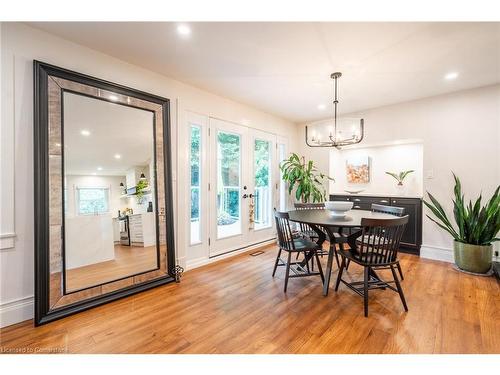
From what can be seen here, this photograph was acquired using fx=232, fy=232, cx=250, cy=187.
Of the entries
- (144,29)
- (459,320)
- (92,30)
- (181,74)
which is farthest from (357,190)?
(92,30)

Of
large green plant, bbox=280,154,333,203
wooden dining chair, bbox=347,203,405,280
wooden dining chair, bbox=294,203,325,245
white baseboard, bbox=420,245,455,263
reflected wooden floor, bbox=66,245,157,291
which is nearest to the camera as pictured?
reflected wooden floor, bbox=66,245,157,291

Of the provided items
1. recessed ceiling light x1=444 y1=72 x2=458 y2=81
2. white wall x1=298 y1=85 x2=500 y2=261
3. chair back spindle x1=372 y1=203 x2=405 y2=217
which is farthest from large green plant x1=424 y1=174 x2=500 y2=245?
recessed ceiling light x1=444 y1=72 x2=458 y2=81

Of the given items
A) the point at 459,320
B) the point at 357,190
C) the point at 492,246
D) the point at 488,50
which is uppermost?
the point at 488,50

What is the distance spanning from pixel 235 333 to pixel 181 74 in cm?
278

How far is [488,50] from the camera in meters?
2.28

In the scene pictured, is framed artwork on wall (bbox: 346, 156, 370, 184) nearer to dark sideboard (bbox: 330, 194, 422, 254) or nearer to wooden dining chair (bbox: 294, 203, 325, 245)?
dark sideboard (bbox: 330, 194, 422, 254)

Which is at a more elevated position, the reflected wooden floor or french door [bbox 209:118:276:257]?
french door [bbox 209:118:276:257]

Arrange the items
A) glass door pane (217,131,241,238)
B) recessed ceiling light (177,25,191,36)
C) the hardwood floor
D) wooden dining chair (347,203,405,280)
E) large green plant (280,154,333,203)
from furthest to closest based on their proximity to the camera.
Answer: large green plant (280,154,333,203) → glass door pane (217,131,241,238) → wooden dining chair (347,203,405,280) → recessed ceiling light (177,25,191,36) → the hardwood floor

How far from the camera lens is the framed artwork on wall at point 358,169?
14.7 ft

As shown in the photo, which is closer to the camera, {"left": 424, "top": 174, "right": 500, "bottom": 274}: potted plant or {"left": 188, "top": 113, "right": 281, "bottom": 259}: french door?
{"left": 424, "top": 174, "right": 500, "bottom": 274}: potted plant

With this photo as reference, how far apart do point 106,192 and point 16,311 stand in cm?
116

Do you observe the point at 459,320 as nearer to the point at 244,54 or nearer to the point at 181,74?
the point at 244,54

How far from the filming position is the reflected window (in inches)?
86.8
